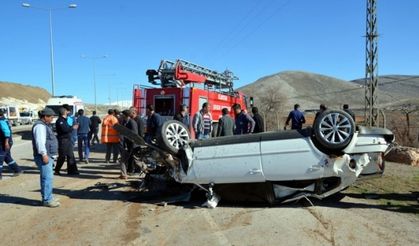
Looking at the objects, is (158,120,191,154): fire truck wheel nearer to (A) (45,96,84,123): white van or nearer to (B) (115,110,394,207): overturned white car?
→ (B) (115,110,394,207): overturned white car

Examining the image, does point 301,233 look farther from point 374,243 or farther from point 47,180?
point 47,180

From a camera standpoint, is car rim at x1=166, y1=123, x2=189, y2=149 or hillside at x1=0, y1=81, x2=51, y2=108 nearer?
car rim at x1=166, y1=123, x2=189, y2=149

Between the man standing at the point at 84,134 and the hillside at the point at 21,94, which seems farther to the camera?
the hillside at the point at 21,94

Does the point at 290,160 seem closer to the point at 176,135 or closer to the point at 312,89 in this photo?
the point at 176,135

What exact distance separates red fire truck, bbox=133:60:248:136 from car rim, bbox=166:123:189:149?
284 inches

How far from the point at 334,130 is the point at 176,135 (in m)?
2.63

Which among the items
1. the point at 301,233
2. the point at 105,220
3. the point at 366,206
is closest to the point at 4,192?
the point at 105,220

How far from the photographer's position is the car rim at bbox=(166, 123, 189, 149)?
7.75 m

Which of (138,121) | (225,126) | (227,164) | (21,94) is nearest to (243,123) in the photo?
(225,126)

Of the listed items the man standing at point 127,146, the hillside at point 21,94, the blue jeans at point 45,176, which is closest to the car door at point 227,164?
the blue jeans at point 45,176

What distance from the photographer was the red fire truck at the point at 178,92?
612 inches

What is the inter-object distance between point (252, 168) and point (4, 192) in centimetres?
533

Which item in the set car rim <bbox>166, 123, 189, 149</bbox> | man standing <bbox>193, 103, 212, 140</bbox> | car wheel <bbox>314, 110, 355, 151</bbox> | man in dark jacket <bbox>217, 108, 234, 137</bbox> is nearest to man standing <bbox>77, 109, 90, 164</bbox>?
man standing <bbox>193, 103, 212, 140</bbox>

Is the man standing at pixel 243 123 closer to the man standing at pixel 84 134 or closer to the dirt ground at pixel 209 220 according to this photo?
the dirt ground at pixel 209 220
